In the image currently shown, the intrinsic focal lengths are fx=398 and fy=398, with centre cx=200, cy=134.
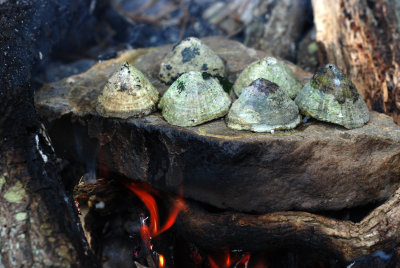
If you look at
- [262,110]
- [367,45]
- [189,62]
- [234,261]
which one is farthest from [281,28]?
[234,261]

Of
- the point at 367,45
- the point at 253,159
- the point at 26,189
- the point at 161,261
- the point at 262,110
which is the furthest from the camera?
the point at 367,45

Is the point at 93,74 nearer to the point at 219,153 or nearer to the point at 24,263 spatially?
the point at 219,153

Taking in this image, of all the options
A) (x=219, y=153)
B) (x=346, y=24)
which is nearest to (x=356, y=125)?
(x=219, y=153)

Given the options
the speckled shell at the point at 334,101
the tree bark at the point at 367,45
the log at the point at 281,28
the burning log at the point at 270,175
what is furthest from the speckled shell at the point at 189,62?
the log at the point at 281,28

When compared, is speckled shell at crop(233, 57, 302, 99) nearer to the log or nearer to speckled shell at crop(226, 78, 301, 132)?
speckled shell at crop(226, 78, 301, 132)

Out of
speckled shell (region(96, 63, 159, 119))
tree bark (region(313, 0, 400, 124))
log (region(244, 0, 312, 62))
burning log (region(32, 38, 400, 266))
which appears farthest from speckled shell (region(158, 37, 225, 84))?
log (region(244, 0, 312, 62))

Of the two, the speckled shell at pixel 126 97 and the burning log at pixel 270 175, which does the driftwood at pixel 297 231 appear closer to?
the burning log at pixel 270 175

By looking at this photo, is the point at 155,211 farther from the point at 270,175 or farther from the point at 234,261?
the point at 270,175
